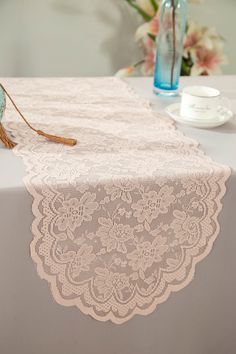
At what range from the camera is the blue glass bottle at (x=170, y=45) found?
1.47m

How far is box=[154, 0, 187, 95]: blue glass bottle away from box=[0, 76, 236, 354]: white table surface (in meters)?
0.26

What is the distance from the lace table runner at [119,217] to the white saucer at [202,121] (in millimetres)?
124

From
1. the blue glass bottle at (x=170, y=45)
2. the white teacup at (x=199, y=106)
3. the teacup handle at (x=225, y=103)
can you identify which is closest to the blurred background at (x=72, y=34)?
the blue glass bottle at (x=170, y=45)

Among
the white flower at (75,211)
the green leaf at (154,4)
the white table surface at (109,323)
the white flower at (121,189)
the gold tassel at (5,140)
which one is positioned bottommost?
the white table surface at (109,323)

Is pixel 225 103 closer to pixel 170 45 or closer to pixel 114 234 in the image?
pixel 170 45

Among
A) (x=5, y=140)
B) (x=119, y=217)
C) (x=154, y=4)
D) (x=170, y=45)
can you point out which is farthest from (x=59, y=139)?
(x=154, y=4)

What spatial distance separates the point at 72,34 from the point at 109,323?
4.99 ft

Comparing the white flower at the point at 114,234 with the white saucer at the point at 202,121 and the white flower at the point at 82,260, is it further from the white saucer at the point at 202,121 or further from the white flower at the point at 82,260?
the white saucer at the point at 202,121

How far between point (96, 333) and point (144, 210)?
26 centimetres

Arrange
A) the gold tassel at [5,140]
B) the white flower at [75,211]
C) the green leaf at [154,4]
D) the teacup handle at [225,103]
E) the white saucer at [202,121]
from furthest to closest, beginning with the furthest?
the green leaf at [154,4], the teacup handle at [225,103], the white saucer at [202,121], the gold tassel at [5,140], the white flower at [75,211]

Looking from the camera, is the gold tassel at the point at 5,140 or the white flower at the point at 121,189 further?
the gold tassel at the point at 5,140

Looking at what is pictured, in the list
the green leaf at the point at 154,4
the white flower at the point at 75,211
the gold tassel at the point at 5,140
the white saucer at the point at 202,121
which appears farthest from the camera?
the green leaf at the point at 154,4

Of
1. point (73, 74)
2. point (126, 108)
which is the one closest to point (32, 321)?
point (126, 108)

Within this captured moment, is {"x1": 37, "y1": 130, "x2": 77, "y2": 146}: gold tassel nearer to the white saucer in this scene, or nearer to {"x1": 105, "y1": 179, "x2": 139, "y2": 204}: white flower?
{"x1": 105, "y1": 179, "x2": 139, "y2": 204}: white flower
